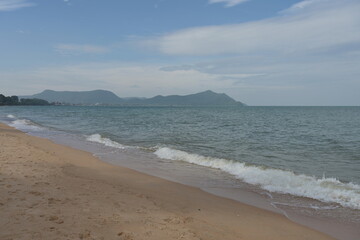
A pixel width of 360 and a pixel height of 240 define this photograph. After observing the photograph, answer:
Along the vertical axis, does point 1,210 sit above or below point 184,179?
above

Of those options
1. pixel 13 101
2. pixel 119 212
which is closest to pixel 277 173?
pixel 119 212

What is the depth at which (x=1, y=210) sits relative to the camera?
5500 millimetres

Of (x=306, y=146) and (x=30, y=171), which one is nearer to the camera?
(x=30, y=171)

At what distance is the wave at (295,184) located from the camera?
8438 mm

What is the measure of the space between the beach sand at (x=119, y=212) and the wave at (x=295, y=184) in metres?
2.33

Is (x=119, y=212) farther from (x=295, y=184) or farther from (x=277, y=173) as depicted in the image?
(x=277, y=173)

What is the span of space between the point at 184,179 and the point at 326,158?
8.50 meters

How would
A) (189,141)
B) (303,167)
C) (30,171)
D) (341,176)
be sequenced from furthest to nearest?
(189,141)
(303,167)
(341,176)
(30,171)

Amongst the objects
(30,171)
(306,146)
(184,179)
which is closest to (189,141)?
(306,146)

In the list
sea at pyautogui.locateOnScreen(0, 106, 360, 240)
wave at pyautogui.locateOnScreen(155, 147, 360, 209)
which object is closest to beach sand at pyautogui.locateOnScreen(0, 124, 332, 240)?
Answer: sea at pyautogui.locateOnScreen(0, 106, 360, 240)

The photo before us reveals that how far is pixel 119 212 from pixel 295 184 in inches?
247

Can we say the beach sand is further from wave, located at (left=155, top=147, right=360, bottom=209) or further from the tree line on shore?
the tree line on shore

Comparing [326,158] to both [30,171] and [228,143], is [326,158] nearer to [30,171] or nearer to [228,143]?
[228,143]

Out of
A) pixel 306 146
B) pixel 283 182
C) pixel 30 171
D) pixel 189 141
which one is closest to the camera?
pixel 30 171
